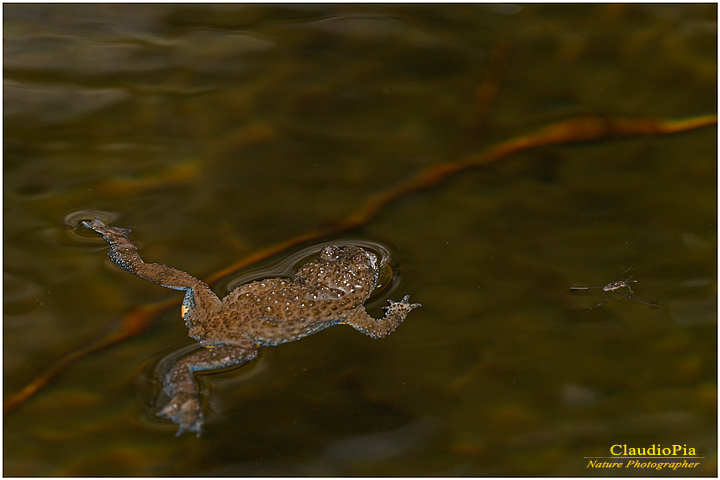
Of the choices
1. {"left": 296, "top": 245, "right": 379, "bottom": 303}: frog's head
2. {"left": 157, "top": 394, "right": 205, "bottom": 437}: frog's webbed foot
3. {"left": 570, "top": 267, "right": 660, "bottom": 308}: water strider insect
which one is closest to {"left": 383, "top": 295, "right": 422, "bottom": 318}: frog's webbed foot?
{"left": 296, "top": 245, "right": 379, "bottom": 303}: frog's head

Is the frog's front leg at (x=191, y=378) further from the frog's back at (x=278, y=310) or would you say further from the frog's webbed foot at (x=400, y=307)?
the frog's webbed foot at (x=400, y=307)

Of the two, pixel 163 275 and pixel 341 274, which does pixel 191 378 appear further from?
pixel 341 274

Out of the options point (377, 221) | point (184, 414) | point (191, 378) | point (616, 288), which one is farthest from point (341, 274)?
point (616, 288)

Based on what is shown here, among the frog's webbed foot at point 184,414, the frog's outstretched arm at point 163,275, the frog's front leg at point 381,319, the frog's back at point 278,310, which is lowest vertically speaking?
the frog's webbed foot at point 184,414

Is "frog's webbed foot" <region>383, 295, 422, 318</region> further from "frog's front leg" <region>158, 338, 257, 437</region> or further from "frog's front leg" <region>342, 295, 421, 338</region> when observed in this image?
"frog's front leg" <region>158, 338, 257, 437</region>

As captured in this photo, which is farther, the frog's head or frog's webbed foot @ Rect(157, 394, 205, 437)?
the frog's head

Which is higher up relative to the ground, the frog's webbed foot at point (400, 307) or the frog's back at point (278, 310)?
the frog's back at point (278, 310)

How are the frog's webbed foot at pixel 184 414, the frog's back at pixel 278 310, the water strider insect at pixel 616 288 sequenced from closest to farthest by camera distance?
the frog's webbed foot at pixel 184 414, the frog's back at pixel 278 310, the water strider insect at pixel 616 288

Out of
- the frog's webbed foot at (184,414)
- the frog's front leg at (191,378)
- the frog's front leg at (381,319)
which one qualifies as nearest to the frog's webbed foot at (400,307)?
the frog's front leg at (381,319)
